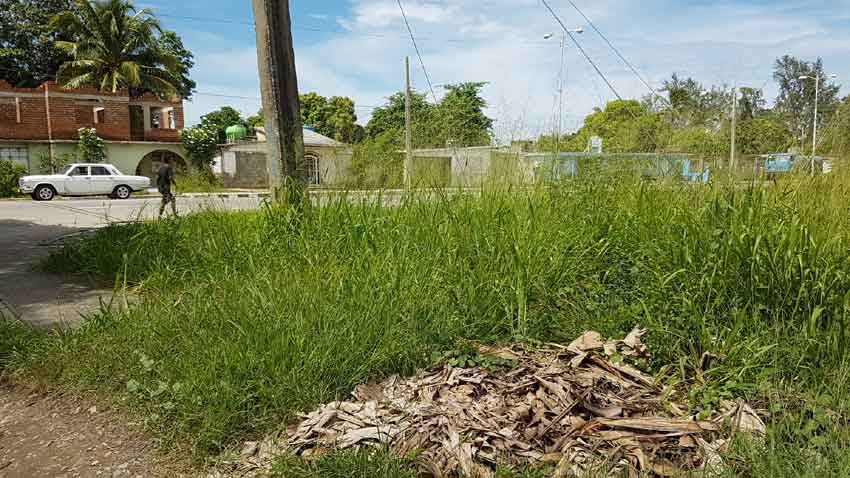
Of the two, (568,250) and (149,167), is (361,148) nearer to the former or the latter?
(568,250)

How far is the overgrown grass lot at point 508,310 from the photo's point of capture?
8.58 ft

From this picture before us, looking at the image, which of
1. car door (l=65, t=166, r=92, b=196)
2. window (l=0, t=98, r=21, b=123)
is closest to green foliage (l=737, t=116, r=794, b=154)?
car door (l=65, t=166, r=92, b=196)

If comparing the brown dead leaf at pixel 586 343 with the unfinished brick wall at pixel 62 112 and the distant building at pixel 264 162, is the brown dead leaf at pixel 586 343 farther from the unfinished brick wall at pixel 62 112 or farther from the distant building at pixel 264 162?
the unfinished brick wall at pixel 62 112

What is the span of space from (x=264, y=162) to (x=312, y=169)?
304cm

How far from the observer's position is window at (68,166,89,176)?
80.5 feet

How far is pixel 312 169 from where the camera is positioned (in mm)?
6445

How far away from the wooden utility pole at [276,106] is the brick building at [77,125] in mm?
30656

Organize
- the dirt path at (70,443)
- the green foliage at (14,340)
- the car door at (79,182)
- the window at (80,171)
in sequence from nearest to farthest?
the dirt path at (70,443) → the green foliage at (14,340) → the car door at (79,182) → the window at (80,171)

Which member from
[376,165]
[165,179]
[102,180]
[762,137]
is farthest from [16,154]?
[762,137]

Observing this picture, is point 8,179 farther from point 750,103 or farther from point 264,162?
point 750,103

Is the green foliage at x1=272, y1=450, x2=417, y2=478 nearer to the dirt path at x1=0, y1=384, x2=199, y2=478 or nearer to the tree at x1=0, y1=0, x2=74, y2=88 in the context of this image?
the dirt path at x1=0, y1=384, x2=199, y2=478

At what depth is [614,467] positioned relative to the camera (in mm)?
2189

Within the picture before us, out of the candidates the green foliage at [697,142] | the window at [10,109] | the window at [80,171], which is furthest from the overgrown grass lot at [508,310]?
the window at [10,109]

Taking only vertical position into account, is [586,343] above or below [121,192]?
below
